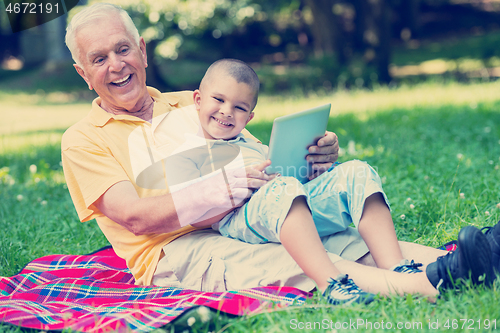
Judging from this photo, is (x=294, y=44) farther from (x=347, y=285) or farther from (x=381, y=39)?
(x=347, y=285)

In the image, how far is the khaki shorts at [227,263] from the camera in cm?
216

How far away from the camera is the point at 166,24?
11359 mm

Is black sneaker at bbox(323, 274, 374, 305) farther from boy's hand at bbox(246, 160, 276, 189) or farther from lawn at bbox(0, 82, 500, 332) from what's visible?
boy's hand at bbox(246, 160, 276, 189)

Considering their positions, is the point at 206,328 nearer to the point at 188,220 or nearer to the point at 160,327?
the point at 160,327

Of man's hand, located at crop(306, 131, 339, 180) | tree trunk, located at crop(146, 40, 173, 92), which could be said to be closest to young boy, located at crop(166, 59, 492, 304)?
man's hand, located at crop(306, 131, 339, 180)

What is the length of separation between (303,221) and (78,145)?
108 cm

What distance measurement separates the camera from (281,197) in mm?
2012

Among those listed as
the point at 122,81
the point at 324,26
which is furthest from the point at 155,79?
the point at 122,81

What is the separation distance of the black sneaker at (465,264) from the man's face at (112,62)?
1.57m

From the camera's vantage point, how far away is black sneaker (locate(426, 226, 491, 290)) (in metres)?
1.76

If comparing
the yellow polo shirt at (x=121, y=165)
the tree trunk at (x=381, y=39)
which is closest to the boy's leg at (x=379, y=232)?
the yellow polo shirt at (x=121, y=165)

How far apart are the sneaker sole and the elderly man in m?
0.29

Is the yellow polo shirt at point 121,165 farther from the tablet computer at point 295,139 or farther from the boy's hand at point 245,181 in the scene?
the tablet computer at point 295,139

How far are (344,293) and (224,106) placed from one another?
99 cm
